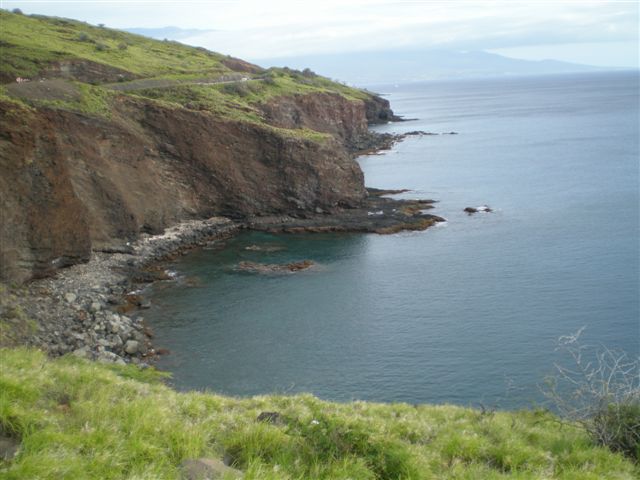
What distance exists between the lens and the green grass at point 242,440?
8.00 metres

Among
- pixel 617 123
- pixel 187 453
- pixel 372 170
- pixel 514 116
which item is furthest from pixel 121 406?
pixel 514 116

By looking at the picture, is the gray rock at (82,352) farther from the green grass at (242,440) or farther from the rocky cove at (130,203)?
the green grass at (242,440)

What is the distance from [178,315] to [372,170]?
5449 centimetres

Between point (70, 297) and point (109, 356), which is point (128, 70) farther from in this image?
point (109, 356)

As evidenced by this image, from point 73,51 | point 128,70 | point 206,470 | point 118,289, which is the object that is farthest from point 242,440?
point 73,51

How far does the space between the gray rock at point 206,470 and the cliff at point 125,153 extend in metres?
31.6

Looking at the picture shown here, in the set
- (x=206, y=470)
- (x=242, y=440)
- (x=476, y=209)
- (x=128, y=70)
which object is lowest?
(x=476, y=209)

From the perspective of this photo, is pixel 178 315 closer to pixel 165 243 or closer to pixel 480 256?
pixel 165 243

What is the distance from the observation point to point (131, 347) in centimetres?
3133

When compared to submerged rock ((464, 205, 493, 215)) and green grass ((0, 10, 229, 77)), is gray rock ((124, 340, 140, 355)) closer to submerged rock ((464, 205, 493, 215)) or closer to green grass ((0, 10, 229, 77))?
green grass ((0, 10, 229, 77))

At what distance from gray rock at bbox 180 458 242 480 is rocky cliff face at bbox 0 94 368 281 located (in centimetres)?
3155

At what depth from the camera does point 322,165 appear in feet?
201

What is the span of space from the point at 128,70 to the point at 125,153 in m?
17.7

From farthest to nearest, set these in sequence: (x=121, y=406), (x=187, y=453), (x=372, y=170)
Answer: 1. (x=372, y=170)
2. (x=121, y=406)
3. (x=187, y=453)
